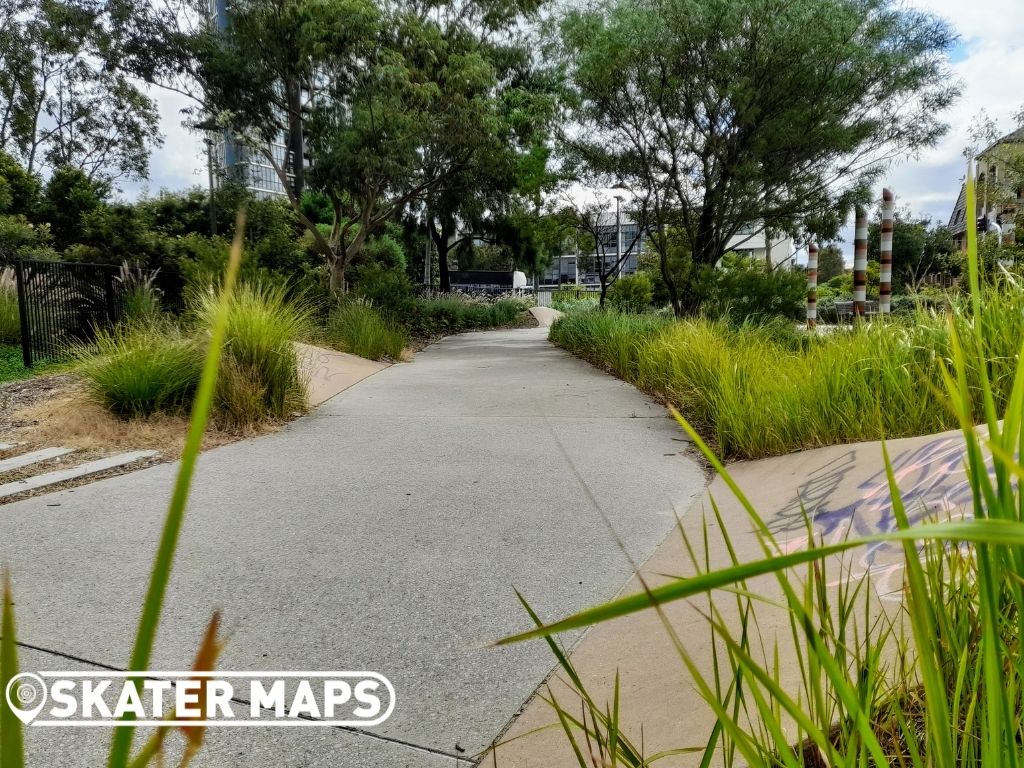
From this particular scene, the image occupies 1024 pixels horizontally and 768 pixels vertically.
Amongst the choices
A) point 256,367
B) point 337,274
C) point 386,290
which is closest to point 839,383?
point 256,367

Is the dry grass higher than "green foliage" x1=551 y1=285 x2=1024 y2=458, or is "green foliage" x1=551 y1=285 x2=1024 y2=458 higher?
"green foliage" x1=551 y1=285 x2=1024 y2=458

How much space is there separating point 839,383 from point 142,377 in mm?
5592

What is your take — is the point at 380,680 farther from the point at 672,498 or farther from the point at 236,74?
the point at 236,74

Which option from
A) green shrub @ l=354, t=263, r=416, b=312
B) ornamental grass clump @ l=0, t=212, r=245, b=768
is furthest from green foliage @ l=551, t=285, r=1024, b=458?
green shrub @ l=354, t=263, r=416, b=312

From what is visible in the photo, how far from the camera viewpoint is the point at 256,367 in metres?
6.30

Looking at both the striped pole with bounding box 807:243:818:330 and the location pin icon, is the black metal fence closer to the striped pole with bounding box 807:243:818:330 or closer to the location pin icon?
the location pin icon

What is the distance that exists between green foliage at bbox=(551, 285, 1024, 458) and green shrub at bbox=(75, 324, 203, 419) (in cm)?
459

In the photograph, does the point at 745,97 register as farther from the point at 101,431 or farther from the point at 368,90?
the point at 101,431

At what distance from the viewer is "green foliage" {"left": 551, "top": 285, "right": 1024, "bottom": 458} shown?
165 inches

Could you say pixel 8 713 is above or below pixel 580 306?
below

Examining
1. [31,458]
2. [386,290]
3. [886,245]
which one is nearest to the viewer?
[31,458]

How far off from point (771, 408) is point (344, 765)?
3980 millimetres

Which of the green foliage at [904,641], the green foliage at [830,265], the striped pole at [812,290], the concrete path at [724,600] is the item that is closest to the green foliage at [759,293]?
the striped pole at [812,290]

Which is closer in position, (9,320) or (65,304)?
(65,304)
